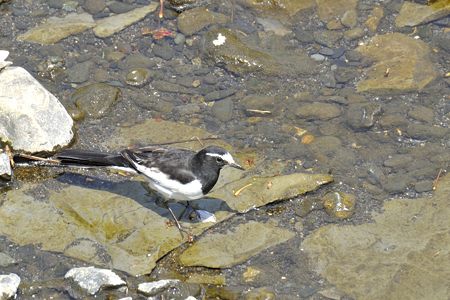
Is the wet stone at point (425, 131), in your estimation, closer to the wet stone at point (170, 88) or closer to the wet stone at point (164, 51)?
the wet stone at point (170, 88)

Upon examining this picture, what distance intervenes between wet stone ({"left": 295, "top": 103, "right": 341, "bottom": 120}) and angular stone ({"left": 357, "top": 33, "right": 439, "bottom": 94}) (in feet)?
1.73

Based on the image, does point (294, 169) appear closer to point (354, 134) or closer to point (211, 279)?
point (354, 134)

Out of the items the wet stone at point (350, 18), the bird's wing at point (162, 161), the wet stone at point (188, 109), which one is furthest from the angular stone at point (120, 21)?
the bird's wing at point (162, 161)

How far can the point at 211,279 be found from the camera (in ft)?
23.9

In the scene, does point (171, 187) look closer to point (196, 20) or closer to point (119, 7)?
point (196, 20)

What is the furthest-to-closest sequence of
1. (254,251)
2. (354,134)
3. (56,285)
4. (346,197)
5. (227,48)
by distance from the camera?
(227,48) → (354,134) → (346,197) → (254,251) → (56,285)

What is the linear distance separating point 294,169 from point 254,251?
4.61 ft

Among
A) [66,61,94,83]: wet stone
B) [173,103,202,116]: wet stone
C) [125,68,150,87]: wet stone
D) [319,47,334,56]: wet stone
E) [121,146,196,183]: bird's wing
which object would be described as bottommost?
[66,61,94,83]: wet stone

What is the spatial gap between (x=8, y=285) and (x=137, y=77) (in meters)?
3.83

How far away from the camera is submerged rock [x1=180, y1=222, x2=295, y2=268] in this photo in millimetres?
7469

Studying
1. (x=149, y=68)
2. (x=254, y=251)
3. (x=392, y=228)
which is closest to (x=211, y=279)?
(x=254, y=251)

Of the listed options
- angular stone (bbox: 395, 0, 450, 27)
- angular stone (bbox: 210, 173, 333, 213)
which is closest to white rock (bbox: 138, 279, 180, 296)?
angular stone (bbox: 210, 173, 333, 213)

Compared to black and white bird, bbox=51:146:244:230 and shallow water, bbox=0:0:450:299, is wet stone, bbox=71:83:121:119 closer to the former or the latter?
shallow water, bbox=0:0:450:299

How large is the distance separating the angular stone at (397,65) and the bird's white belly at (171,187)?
308cm
